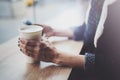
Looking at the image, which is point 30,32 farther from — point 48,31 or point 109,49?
point 48,31

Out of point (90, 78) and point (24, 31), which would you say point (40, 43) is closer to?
point (24, 31)

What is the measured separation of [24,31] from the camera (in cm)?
89

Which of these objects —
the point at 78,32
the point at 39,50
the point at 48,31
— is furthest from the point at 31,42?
the point at 78,32

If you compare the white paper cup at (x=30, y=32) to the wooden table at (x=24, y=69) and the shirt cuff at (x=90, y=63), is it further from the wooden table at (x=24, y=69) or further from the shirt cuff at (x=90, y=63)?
the shirt cuff at (x=90, y=63)

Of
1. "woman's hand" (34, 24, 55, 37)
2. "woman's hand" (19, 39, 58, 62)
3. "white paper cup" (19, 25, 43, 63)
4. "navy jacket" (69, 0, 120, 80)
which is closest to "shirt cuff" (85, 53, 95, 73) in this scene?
"navy jacket" (69, 0, 120, 80)

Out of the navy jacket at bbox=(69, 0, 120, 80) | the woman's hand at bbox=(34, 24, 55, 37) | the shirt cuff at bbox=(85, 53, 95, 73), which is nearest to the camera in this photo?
the navy jacket at bbox=(69, 0, 120, 80)

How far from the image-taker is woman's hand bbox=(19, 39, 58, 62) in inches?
36.1

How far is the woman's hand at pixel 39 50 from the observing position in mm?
918

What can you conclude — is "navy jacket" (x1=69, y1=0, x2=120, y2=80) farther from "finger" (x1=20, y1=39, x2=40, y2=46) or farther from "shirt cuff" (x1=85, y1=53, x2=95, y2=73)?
"finger" (x1=20, y1=39, x2=40, y2=46)

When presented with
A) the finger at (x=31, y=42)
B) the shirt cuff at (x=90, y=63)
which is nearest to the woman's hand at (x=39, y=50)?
the finger at (x=31, y=42)

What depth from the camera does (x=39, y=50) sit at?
0.93 m

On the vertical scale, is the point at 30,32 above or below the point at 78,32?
above

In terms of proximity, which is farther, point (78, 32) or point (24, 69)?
point (78, 32)

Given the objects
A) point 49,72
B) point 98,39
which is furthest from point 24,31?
point 98,39
